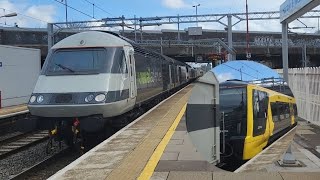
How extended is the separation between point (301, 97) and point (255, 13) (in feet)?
141

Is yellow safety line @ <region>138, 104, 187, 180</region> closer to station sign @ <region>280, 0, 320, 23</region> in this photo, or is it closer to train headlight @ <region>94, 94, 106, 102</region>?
train headlight @ <region>94, 94, 106, 102</region>

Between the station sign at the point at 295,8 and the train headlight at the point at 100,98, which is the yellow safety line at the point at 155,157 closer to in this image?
the train headlight at the point at 100,98

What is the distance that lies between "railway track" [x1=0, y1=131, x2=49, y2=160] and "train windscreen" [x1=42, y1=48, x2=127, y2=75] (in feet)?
8.69

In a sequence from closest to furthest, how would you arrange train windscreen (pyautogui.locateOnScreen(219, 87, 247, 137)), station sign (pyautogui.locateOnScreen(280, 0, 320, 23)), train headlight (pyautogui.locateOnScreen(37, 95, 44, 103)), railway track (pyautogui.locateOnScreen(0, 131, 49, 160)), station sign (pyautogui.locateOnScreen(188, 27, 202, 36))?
train windscreen (pyautogui.locateOnScreen(219, 87, 247, 137))
train headlight (pyautogui.locateOnScreen(37, 95, 44, 103))
station sign (pyautogui.locateOnScreen(280, 0, 320, 23))
railway track (pyautogui.locateOnScreen(0, 131, 49, 160))
station sign (pyautogui.locateOnScreen(188, 27, 202, 36))

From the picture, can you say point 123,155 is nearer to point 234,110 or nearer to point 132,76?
point 234,110

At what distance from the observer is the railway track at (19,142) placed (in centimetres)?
1311

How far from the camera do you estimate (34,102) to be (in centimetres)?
1139

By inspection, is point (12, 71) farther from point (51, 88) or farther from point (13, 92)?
point (51, 88)

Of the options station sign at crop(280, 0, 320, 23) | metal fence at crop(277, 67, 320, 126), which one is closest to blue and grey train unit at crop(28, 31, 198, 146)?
station sign at crop(280, 0, 320, 23)

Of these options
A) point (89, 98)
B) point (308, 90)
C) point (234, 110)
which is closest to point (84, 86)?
point (89, 98)

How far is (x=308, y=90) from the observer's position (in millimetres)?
15328

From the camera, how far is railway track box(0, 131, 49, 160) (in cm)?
1311

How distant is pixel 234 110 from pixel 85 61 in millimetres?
7888

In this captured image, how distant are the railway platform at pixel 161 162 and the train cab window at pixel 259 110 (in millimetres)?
256
